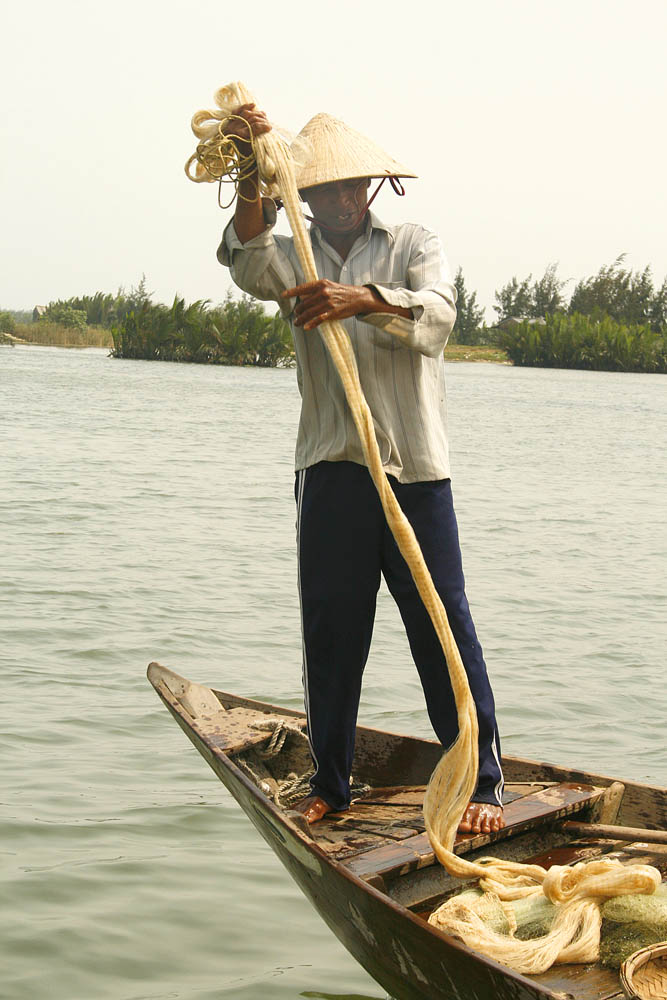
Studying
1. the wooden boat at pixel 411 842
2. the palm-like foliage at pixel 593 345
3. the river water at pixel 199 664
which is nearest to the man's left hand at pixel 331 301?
the wooden boat at pixel 411 842

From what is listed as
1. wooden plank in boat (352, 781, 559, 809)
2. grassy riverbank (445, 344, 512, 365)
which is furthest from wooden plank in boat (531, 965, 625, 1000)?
grassy riverbank (445, 344, 512, 365)

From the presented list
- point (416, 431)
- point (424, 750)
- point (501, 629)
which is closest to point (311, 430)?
point (416, 431)

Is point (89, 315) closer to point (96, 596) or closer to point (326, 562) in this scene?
point (96, 596)

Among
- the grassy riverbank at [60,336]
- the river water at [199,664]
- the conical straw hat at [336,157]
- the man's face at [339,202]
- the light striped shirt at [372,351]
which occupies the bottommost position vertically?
the river water at [199,664]

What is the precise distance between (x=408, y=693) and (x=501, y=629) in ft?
4.28

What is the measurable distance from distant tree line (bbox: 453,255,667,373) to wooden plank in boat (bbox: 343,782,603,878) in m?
32.9

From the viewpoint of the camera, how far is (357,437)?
2.70 meters

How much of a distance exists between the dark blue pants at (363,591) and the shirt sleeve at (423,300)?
0.37 meters

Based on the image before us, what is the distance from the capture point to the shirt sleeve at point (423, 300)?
2.50 metres

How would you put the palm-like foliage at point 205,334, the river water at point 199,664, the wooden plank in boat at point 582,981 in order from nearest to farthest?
1. the wooden plank in boat at point 582,981
2. the river water at point 199,664
3. the palm-like foliage at point 205,334

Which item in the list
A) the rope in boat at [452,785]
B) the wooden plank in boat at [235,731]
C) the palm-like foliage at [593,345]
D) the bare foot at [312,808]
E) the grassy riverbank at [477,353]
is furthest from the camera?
the grassy riverbank at [477,353]

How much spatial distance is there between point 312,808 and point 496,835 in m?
0.51

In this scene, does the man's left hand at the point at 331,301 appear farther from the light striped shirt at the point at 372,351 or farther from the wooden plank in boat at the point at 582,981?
the wooden plank in boat at the point at 582,981

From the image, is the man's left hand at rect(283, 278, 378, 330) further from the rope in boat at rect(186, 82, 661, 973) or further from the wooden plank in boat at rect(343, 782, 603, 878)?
the wooden plank in boat at rect(343, 782, 603, 878)
